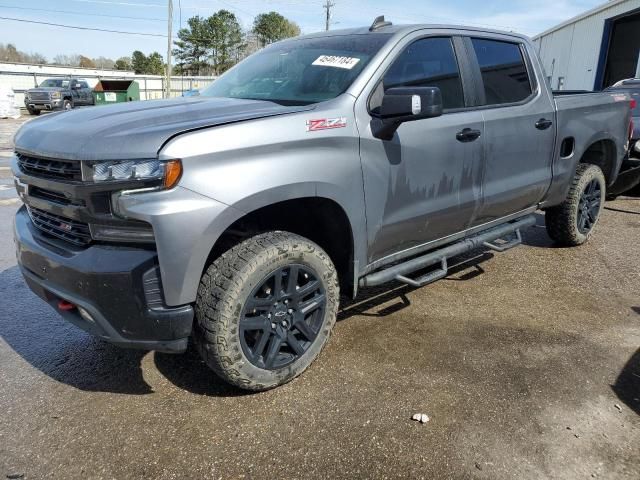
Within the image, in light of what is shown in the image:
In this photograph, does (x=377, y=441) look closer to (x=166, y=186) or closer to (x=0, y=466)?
(x=166, y=186)

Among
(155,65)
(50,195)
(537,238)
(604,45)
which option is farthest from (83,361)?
(155,65)

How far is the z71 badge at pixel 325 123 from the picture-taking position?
257cm

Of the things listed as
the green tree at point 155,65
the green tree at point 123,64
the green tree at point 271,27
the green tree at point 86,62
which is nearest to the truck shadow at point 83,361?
the green tree at point 271,27

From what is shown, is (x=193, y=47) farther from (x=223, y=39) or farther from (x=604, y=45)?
(x=604, y=45)

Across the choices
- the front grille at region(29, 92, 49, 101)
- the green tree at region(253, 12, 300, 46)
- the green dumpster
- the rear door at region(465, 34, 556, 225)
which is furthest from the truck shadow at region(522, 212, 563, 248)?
the green tree at region(253, 12, 300, 46)

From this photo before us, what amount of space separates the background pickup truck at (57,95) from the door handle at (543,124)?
27.5 meters

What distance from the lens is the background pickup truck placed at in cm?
2684

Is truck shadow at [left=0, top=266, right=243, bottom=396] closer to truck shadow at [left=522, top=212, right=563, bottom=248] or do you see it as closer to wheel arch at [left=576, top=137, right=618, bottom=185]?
truck shadow at [left=522, top=212, right=563, bottom=248]

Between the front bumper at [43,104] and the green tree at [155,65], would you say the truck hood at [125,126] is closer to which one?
the front bumper at [43,104]

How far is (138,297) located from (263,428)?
0.88 m

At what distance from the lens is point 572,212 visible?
194 inches

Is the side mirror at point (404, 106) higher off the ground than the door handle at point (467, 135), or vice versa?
the side mirror at point (404, 106)

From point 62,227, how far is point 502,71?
3.26 meters

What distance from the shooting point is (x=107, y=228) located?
224cm
